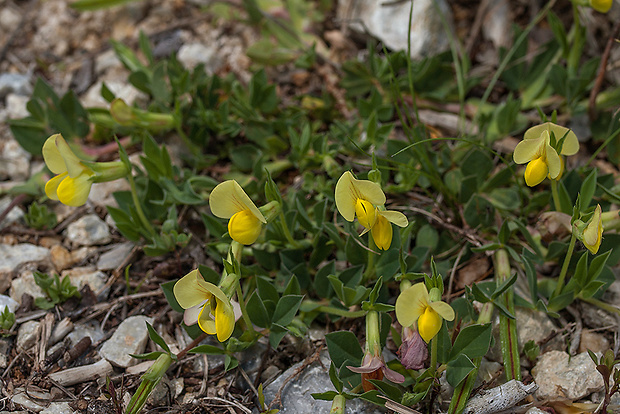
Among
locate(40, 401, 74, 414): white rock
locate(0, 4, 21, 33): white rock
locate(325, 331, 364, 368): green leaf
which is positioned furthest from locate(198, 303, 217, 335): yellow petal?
locate(0, 4, 21, 33): white rock

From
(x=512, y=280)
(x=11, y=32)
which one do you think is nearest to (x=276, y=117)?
(x=512, y=280)

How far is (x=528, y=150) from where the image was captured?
2.23 meters

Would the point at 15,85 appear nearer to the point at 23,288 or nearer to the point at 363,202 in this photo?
the point at 23,288

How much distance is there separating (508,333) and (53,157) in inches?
90.5

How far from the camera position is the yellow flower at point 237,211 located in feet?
6.83

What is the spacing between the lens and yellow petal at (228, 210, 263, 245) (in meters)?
2.14

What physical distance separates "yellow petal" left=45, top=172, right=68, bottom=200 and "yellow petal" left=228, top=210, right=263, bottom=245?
38.8 inches

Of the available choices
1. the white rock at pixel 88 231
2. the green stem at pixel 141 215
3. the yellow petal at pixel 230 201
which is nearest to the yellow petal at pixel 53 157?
the green stem at pixel 141 215

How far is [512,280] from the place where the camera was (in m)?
2.30

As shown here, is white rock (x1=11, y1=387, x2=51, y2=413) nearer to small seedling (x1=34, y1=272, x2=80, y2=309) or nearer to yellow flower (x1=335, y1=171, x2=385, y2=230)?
small seedling (x1=34, y1=272, x2=80, y2=309)

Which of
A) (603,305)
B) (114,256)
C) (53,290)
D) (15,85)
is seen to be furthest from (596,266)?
(15,85)

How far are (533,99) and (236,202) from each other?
7.89 ft

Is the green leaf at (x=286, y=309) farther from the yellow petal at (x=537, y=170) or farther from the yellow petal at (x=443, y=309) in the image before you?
the yellow petal at (x=537, y=170)

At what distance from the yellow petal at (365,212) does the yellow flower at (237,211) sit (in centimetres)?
39
